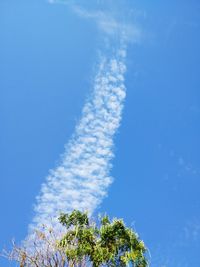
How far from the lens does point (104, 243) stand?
23.1 meters

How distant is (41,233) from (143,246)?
18.5ft

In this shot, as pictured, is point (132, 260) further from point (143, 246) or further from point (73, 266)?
point (73, 266)

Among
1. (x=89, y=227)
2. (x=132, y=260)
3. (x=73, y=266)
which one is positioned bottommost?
(x=73, y=266)

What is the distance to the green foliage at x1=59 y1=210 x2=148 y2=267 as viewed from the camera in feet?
72.9

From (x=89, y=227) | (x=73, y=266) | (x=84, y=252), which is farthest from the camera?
(x=89, y=227)

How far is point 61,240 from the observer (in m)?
22.4

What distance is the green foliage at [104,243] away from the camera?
2223cm

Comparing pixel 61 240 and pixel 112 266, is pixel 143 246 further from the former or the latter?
pixel 61 240

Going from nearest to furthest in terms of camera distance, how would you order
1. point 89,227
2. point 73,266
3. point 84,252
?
point 73,266
point 84,252
point 89,227

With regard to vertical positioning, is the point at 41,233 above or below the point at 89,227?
below

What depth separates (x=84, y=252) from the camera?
72.5ft

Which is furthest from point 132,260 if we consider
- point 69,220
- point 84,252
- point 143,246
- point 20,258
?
point 20,258

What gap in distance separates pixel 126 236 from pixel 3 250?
21.3 feet

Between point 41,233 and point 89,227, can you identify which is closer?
point 41,233
